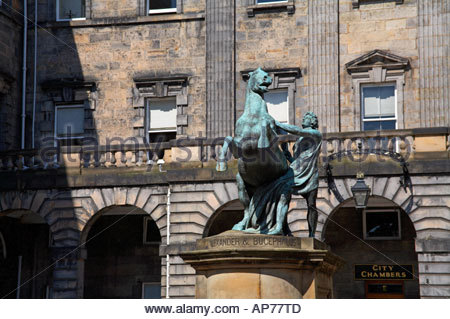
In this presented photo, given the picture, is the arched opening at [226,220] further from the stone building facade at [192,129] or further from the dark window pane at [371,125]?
the dark window pane at [371,125]

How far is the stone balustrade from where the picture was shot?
25.0 meters

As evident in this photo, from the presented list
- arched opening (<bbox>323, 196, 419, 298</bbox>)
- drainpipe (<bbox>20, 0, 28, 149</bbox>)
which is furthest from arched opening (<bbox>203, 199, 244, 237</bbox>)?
drainpipe (<bbox>20, 0, 28, 149</bbox>)

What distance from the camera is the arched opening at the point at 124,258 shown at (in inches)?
1225

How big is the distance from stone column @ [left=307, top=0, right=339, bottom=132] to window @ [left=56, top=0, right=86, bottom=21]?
8.14 m

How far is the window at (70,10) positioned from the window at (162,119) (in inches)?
162

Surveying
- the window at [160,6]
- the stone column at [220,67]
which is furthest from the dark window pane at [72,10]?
the stone column at [220,67]

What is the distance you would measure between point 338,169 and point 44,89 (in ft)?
37.6

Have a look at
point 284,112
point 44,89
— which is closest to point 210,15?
point 284,112

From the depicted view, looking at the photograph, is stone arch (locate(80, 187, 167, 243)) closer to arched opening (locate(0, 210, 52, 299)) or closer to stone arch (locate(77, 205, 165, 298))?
stone arch (locate(77, 205, 165, 298))

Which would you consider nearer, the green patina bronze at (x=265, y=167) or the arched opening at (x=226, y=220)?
the green patina bronze at (x=265, y=167)

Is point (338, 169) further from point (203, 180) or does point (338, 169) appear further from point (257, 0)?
point (257, 0)

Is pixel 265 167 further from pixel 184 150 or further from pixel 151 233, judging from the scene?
pixel 151 233

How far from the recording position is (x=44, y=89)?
103ft

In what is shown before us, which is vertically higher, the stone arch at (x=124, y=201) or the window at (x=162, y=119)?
the window at (x=162, y=119)
